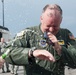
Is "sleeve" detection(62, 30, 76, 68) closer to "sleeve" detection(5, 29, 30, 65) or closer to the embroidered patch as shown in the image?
the embroidered patch

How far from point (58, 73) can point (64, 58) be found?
0.24 metres

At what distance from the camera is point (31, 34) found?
3.96 metres

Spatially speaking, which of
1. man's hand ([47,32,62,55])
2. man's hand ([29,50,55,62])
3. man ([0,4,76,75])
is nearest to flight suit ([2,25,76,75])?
man ([0,4,76,75])

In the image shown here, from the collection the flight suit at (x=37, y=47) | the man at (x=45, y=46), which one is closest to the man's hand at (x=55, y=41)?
the man at (x=45, y=46)

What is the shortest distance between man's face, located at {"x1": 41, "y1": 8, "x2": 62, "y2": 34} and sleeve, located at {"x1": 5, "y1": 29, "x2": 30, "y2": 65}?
271mm

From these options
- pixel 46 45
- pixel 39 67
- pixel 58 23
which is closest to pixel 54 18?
pixel 58 23

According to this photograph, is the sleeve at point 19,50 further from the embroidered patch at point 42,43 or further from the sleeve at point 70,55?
the sleeve at point 70,55

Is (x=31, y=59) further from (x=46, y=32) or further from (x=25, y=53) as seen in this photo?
(x=46, y=32)

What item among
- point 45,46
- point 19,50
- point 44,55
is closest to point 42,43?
point 45,46

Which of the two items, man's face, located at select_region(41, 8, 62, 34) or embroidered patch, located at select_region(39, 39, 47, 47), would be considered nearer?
man's face, located at select_region(41, 8, 62, 34)

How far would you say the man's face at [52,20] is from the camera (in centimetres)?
372

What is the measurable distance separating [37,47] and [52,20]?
0.38 m

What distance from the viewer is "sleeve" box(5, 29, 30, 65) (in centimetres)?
368

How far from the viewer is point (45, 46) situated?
3.87 meters
